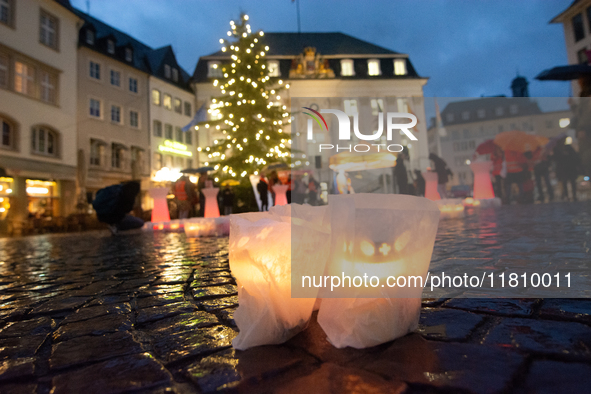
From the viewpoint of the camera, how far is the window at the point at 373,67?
34.2 meters

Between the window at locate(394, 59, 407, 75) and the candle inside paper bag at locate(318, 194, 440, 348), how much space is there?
119ft

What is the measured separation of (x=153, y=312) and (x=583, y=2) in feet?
112

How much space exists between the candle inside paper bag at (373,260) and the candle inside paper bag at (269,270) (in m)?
0.09

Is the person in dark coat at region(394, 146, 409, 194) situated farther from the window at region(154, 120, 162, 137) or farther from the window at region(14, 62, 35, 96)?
the window at region(154, 120, 162, 137)

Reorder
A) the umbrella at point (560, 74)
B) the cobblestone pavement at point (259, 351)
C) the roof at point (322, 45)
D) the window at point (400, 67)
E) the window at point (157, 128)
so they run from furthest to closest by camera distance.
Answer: the roof at point (322, 45) → the window at point (400, 67) → the window at point (157, 128) → the umbrella at point (560, 74) → the cobblestone pavement at point (259, 351)

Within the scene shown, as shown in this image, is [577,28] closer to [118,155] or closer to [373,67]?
[373,67]

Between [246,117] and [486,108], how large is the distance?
14810mm

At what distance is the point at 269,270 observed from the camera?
1.23 meters

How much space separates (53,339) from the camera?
5.06 ft

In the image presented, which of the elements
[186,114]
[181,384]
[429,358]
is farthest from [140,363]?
[186,114]

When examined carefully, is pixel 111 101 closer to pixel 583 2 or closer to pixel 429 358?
pixel 429 358

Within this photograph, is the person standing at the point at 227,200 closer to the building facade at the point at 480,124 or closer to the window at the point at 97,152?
the building facade at the point at 480,124

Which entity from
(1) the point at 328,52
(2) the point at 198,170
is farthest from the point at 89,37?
(1) the point at 328,52

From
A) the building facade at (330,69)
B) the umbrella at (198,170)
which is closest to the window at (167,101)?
the building facade at (330,69)
